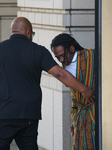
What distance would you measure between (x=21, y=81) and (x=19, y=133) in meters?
0.59

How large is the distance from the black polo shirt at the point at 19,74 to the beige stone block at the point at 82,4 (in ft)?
4.87

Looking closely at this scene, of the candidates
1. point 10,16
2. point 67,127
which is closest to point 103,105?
point 67,127

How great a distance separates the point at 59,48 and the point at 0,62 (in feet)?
1.99

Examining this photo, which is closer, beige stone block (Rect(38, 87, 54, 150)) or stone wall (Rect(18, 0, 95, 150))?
stone wall (Rect(18, 0, 95, 150))

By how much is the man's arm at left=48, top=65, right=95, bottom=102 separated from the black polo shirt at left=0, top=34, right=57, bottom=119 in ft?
0.27

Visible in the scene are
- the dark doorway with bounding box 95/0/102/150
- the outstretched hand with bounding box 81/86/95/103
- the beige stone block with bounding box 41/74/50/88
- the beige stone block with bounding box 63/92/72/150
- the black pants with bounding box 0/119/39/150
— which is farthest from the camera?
the beige stone block with bounding box 41/74/50/88

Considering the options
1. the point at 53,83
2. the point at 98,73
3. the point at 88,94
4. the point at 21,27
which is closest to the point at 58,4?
the point at 53,83

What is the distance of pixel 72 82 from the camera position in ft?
11.9

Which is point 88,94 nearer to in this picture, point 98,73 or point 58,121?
point 98,73

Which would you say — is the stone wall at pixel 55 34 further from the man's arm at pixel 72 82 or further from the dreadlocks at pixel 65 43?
the man's arm at pixel 72 82

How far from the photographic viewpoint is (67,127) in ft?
17.1

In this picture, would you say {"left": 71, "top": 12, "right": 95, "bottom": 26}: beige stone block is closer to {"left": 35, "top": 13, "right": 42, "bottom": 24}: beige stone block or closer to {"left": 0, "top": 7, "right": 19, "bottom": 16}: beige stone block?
{"left": 35, "top": 13, "right": 42, "bottom": 24}: beige stone block

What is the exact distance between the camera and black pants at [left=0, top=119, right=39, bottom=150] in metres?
3.76

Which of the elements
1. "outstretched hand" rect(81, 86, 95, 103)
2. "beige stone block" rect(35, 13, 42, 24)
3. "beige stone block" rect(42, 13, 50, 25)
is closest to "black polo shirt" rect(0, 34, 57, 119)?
"outstretched hand" rect(81, 86, 95, 103)
